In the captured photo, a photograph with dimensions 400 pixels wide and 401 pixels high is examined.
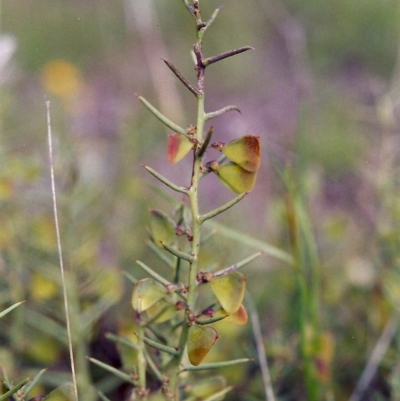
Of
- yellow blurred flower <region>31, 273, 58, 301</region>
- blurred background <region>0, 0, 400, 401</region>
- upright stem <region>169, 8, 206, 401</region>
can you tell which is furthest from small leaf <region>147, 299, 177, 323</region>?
yellow blurred flower <region>31, 273, 58, 301</region>

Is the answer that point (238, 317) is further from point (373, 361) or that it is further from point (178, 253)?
point (373, 361)

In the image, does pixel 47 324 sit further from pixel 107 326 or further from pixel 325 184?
pixel 325 184

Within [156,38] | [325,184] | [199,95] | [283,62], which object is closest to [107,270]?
[199,95]

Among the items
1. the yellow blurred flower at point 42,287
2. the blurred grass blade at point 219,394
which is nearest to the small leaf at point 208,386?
the blurred grass blade at point 219,394

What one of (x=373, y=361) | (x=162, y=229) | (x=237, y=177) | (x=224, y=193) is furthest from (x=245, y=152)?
(x=224, y=193)

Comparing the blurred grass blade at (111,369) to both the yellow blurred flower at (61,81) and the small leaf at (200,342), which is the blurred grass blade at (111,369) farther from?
the yellow blurred flower at (61,81)

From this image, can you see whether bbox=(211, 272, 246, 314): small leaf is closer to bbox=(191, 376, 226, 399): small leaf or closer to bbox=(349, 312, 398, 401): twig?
bbox=(191, 376, 226, 399): small leaf
